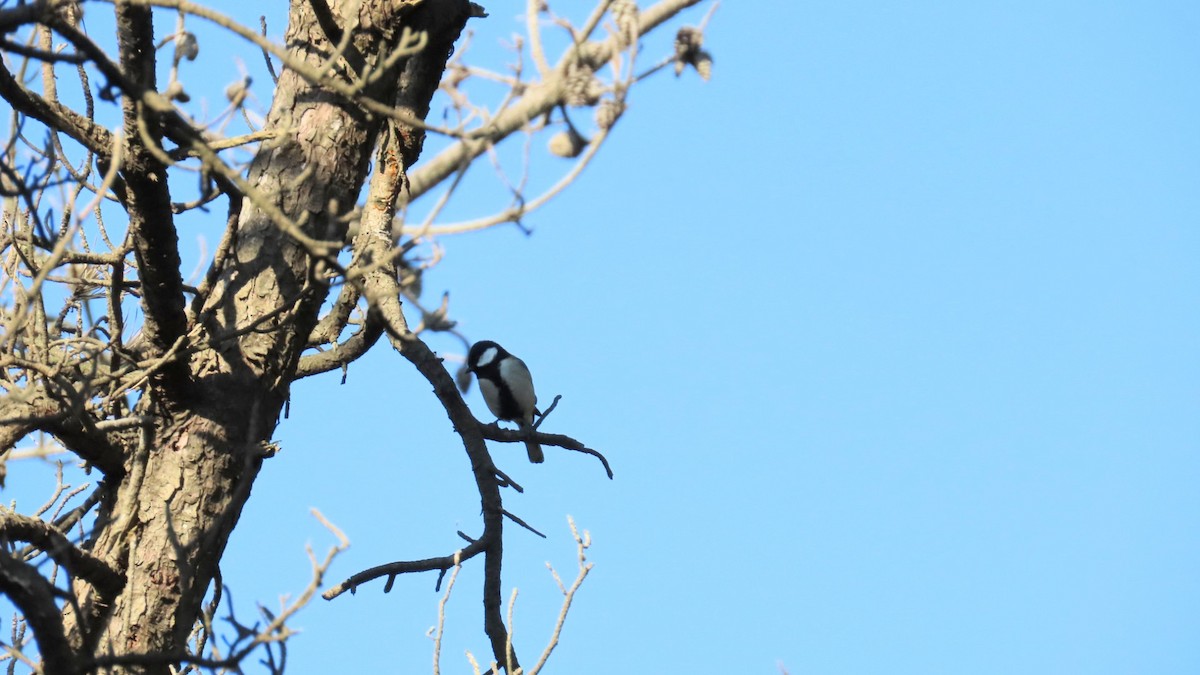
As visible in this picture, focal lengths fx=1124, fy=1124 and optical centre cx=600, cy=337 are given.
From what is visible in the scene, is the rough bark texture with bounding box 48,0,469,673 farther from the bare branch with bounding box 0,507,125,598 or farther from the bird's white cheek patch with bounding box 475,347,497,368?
the bird's white cheek patch with bounding box 475,347,497,368

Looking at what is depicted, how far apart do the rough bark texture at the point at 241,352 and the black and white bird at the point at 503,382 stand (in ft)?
15.2

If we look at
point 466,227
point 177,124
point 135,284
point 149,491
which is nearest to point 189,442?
point 149,491

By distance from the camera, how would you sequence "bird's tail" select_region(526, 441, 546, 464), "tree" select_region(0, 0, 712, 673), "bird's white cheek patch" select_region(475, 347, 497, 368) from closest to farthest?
"tree" select_region(0, 0, 712, 673), "bird's tail" select_region(526, 441, 546, 464), "bird's white cheek patch" select_region(475, 347, 497, 368)

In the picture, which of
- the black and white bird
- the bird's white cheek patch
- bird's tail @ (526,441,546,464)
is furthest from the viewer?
the bird's white cheek patch

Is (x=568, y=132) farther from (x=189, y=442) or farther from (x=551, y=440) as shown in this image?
(x=551, y=440)

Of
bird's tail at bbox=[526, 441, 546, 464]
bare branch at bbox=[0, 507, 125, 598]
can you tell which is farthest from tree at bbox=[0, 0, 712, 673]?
bird's tail at bbox=[526, 441, 546, 464]

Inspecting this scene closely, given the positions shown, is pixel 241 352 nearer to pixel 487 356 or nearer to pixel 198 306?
pixel 198 306

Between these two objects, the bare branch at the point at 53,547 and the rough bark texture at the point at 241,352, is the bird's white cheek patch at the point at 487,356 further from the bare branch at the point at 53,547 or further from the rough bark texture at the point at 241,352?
the bare branch at the point at 53,547

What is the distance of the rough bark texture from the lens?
265 cm

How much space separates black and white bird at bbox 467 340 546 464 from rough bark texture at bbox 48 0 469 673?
463 centimetres

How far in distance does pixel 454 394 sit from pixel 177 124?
1.42 m

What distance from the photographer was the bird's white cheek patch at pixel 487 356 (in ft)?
25.7

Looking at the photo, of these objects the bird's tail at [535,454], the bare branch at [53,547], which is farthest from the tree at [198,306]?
the bird's tail at [535,454]

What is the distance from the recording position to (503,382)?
7.67 m
